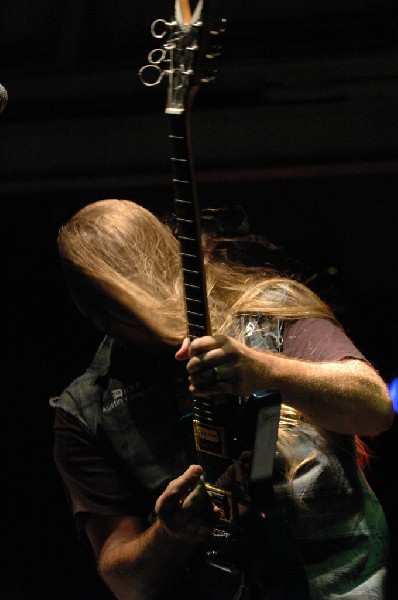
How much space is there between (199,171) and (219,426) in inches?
49.5

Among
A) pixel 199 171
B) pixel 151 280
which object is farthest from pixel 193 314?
pixel 199 171

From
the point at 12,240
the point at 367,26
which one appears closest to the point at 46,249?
the point at 12,240

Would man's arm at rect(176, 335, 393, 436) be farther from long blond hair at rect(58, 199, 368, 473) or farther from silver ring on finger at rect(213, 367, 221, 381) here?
long blond hair at rect(58, 199, 368, 473)

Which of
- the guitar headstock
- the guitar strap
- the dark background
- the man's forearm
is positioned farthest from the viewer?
the dark background

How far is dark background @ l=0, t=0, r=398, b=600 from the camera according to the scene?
2324 mm

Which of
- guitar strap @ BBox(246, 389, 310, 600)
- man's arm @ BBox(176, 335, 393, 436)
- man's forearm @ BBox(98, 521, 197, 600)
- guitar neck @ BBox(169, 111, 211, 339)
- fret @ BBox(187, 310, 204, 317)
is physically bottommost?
man's forearm @ BBox(98, 521, 197, 600)

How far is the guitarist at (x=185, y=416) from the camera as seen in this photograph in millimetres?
1239

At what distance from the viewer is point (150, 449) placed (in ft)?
5.08

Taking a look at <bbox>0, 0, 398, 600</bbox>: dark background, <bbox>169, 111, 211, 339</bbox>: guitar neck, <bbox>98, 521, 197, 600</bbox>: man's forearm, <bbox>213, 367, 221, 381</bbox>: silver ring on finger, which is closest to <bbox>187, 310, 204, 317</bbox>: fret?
<bbox>169, 111, 211, 339</bbox>: guitar neck

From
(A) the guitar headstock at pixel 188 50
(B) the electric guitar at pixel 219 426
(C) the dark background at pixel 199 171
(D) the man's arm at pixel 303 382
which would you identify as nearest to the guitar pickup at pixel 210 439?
(B) the electric guitar at pixel 219 426

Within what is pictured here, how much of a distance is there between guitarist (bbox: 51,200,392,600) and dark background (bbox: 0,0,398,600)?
730mm

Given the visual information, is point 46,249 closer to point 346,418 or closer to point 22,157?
point 22,157

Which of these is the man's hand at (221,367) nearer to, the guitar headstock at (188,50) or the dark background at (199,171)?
the guitar headstock at (188,50)

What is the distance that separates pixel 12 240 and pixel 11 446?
642mm
